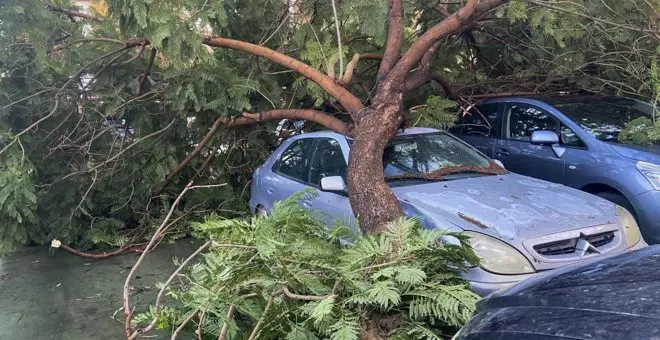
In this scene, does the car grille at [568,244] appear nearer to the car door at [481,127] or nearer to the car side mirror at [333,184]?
the car side mirror at [333,184]

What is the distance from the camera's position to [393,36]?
5.70 meters

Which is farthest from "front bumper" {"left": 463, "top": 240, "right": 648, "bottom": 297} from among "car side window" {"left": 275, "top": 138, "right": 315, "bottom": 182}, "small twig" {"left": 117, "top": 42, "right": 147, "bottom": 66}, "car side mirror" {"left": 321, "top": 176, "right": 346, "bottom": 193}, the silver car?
"small twig" {"left": 117, "top": 42, "right": 147, "bottom": 66}

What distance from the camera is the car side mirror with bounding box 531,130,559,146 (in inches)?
238

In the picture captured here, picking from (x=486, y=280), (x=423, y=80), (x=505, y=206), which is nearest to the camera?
(x=486, y=280)

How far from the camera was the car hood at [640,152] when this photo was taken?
5.25m

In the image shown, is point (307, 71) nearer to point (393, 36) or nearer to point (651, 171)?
point (393, 36)

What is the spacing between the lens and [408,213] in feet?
14.4

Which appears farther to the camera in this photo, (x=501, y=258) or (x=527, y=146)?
(x=527, y=146)

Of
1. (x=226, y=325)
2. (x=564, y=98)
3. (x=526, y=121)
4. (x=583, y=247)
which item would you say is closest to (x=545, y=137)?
(x=526, y=121)

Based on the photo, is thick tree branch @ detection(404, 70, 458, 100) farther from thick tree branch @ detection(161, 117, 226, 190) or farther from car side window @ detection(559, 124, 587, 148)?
thick tree branch @ detection(161, 117, 226, 190)

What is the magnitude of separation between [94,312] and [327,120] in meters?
3.06

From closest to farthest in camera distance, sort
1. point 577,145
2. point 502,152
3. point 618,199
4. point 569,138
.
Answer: point 618,199 → point 577,145 → point 569,138 → point 502,152

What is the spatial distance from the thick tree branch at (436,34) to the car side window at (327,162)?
2.84 feet

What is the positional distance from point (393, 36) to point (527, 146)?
2208 mm
